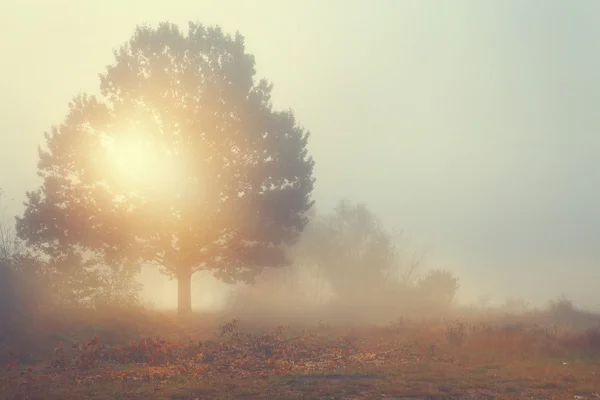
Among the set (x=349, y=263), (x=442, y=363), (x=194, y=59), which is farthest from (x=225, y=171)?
(x=349, y=263)

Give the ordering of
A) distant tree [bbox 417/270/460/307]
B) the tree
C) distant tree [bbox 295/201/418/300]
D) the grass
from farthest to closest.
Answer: distant tree [bbox 295/201/418/300], distant tree [bbox 417/270/460/307], the tree, the grass

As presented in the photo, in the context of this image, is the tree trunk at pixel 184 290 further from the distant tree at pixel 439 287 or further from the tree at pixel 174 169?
the distant tree at pixel 439 287

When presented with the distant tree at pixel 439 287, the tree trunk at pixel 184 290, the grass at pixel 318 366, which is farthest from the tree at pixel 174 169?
the distant tree at pixel 439 287

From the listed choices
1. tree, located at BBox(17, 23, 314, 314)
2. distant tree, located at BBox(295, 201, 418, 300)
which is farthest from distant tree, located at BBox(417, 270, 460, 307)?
tree, located at BBox(17, 23, 314, 314)

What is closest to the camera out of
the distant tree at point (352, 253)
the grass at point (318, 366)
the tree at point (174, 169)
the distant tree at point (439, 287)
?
the grass at point (318, 366)

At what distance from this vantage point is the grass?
40.1 ft

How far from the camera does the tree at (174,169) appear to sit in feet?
102

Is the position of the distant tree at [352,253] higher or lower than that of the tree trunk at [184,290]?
higher

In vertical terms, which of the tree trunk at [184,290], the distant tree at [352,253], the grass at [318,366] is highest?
the distant tree at [352,253]

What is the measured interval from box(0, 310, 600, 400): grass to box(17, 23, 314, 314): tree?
738 cm

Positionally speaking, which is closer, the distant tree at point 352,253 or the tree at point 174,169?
the tree at point 174,169

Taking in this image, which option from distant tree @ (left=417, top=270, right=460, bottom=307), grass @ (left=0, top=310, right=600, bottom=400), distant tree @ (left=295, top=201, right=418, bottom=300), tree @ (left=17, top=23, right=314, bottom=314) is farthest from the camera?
distant tree @ (left=295, top=201, right=418, bottom=300)

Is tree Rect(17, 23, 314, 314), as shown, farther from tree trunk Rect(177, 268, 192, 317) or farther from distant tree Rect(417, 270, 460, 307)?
distant tree Rect(417, 270, 460, 307)

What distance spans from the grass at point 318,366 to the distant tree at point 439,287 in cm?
3036
